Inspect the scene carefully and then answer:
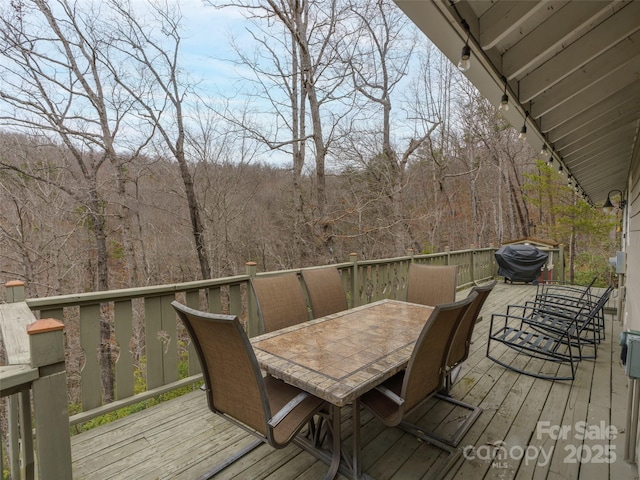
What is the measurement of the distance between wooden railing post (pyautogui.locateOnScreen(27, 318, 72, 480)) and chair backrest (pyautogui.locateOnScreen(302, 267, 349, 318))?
6.76 ft

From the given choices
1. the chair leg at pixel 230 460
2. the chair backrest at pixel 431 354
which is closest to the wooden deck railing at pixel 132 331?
the chair leg at pixel 230 460

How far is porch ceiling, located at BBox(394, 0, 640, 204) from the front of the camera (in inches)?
63.1

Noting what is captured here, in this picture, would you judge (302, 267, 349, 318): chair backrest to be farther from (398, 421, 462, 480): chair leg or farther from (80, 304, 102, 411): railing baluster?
(80, 304, 102, 411): railing baluster

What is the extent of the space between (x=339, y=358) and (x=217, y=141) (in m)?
9.21

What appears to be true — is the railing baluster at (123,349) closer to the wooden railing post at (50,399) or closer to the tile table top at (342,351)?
the tile table top at (342,351)

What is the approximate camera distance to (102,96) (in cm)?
757

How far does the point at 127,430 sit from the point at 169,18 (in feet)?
30.6

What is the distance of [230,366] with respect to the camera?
1551 millimetres

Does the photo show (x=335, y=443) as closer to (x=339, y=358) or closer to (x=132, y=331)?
(x=339, y=358)

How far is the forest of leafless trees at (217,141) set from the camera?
22.6ft

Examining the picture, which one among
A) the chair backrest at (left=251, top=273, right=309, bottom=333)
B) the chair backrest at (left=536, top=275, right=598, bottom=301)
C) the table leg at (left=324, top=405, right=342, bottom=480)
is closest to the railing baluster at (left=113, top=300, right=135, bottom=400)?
the chair backrest at (left=251, top=273, right=309, bottom=333)

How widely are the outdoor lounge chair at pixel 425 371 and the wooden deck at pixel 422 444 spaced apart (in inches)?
10.7

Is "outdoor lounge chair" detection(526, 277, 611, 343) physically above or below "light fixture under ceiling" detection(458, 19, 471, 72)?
below

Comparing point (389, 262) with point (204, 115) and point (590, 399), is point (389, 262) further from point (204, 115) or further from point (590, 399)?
point (204, 115)
